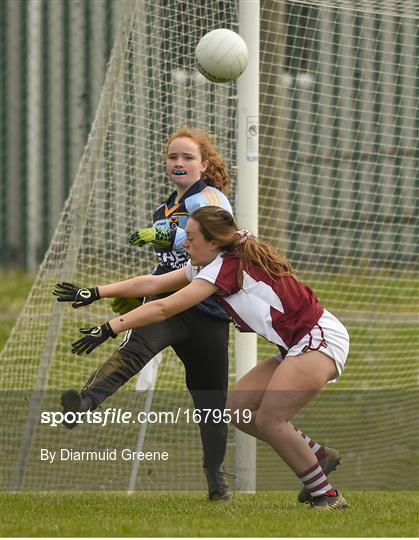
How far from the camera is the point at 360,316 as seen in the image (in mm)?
10602

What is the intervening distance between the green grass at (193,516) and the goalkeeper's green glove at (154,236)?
1332 mm

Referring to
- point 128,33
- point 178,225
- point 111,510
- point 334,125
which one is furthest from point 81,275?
point 334,125

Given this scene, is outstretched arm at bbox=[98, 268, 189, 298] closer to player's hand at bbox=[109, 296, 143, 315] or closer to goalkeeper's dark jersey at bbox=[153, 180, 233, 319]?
goalkeeper's dark jersey at bbox=[153, 180, 233, 319]

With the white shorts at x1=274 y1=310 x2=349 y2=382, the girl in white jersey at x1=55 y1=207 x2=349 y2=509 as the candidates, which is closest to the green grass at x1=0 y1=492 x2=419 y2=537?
the girl in white jersey at x1=55 y1=207 x2=349 y2=509

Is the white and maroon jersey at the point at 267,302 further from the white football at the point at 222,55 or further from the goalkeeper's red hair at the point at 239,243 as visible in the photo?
the white football at the point at 222,55

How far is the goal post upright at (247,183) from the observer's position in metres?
7.31

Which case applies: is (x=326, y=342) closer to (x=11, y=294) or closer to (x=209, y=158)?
(x=209, y=158)

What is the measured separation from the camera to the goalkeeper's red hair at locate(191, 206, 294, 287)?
5.65 m

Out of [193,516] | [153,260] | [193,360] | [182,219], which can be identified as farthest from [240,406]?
[153,260]

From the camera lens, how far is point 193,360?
6.28 meters

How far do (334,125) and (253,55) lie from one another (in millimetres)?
4276

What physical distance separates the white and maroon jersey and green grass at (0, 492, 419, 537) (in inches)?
33.7

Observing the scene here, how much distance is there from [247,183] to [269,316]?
1.84 m

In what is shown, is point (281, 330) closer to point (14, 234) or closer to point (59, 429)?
point (59, 429)
